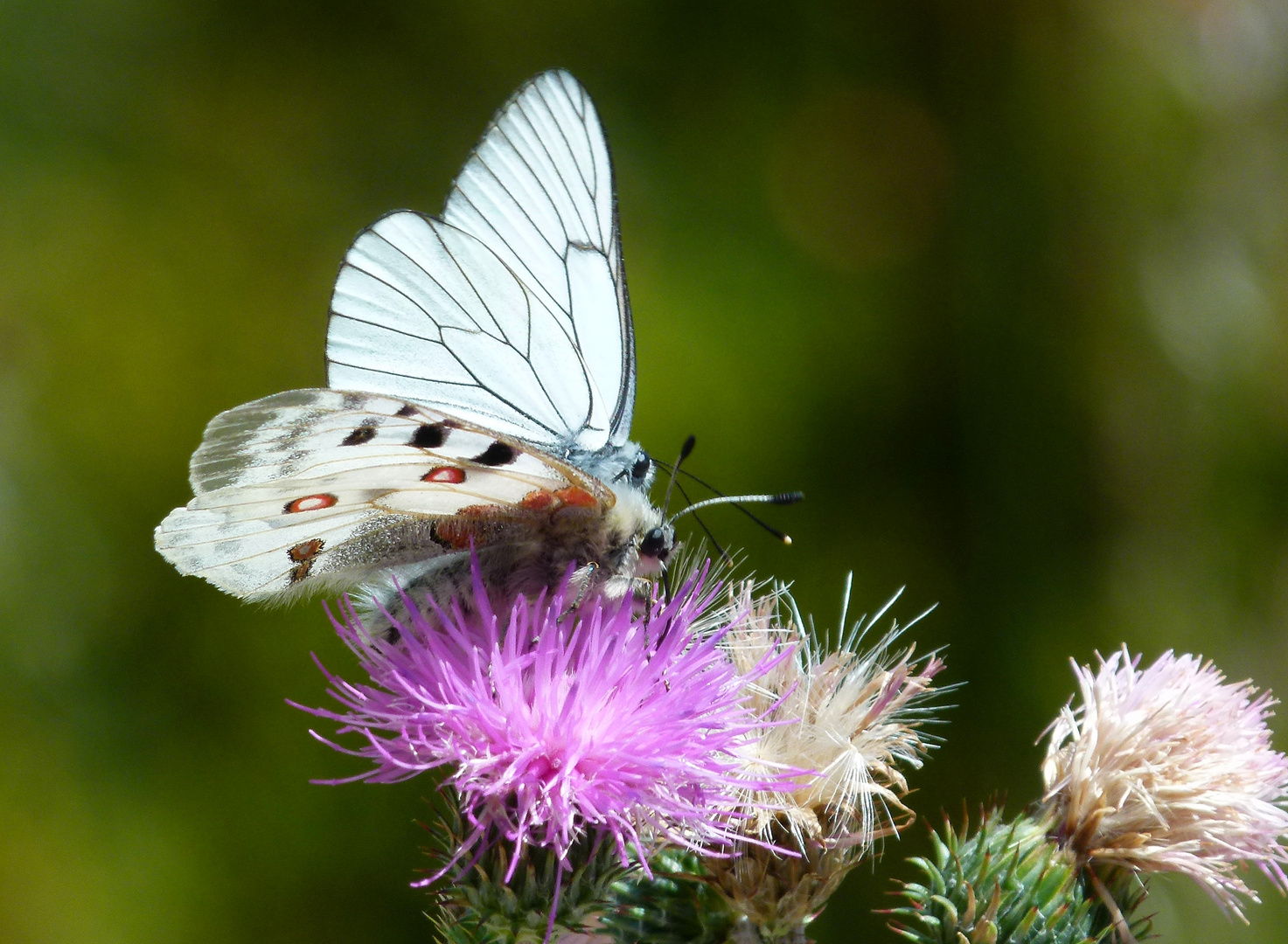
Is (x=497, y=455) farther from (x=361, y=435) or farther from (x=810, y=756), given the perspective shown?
(x=810, y=756)

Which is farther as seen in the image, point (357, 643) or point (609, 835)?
point (357, 643)

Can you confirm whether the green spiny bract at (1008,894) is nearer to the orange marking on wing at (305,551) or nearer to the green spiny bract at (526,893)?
the green spiny bract at (526,893)

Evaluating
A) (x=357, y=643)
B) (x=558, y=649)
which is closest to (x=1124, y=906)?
(x=558, y=649)

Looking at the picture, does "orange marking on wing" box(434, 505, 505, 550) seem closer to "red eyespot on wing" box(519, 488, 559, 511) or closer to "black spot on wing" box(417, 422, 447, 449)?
"red eyespot on wing" box(519, 488, 559, 511)

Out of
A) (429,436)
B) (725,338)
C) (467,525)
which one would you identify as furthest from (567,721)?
(725,338)

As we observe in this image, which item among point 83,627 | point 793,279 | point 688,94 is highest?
point 688,94

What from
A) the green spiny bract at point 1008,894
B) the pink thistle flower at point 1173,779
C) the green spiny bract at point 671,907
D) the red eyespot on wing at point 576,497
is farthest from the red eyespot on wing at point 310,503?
the pink thistle flower at point 1173,779

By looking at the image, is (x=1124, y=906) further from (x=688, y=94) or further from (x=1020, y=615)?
(x=688, y=94)
